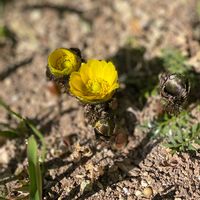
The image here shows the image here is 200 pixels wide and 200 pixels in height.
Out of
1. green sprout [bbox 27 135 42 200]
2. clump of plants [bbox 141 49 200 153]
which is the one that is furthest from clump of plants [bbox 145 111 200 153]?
green sprout [bbox 27 135 42 200]

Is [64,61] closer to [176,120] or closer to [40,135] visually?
[40,135]

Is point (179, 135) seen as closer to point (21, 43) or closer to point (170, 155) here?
point (170, 155)

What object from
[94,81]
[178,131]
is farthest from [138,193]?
[94,81]

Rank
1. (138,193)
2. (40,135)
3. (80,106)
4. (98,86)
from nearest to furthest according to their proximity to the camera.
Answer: (138,193) → (98,86) → (40,135) → (80,106)

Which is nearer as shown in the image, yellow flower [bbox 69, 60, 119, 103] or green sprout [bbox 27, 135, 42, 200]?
green sprout [bbox 27, 135, 42, 200]

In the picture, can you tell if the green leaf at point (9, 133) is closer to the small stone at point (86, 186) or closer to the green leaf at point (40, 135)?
the green leaf at point (40, 135)

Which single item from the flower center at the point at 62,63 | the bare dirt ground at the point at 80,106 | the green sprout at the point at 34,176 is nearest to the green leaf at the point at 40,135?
the bare dirt ground at the point at 80,106

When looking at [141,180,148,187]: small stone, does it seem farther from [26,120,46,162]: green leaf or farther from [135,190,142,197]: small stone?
[26,120,46,162]: green leaf
